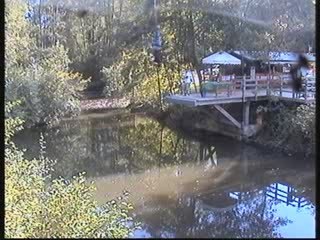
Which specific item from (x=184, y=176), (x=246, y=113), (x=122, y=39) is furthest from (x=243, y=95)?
(x=122, y=39)

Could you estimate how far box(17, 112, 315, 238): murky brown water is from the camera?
4.25 feet

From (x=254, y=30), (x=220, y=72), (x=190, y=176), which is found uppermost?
(x=254, y=30)

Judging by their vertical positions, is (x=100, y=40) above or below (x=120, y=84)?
above

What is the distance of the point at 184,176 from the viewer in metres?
1.41

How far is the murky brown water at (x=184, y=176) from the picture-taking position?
1295 millimetres

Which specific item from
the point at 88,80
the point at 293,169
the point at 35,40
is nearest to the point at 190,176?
the point at 293,169

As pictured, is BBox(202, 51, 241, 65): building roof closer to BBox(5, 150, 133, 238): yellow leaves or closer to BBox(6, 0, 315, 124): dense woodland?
BBox(6, 0, 315, 124): dense woodland

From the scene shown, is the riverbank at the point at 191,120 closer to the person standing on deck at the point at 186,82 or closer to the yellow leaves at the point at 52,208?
the person standing on deck at the point at 186,82

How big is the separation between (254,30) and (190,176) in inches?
19.4

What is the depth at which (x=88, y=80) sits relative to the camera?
1387mm

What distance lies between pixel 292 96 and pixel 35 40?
0.80 metres

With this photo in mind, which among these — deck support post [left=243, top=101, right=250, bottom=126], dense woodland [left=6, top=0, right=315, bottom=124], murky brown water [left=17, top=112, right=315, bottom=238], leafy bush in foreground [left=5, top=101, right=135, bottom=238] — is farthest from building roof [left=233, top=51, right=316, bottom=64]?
leafy bush in foreground [left=5, top=101, right=135, bottom=238]

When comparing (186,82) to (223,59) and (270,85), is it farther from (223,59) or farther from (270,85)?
Answer: (270,85)

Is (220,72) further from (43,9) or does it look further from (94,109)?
(43,9)
